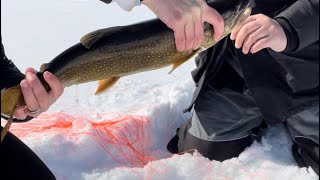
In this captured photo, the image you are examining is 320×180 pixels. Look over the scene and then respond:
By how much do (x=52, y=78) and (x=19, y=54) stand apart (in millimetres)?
2225

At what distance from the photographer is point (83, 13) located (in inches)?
179

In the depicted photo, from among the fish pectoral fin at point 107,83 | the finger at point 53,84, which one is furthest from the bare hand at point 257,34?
the finger at point 53,84

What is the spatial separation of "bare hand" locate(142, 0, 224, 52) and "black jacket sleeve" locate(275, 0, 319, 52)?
0.59 meters

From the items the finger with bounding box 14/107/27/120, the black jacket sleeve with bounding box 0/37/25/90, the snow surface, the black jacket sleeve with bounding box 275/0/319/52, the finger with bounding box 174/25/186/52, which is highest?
the finger with bounding box 174/25/186/52

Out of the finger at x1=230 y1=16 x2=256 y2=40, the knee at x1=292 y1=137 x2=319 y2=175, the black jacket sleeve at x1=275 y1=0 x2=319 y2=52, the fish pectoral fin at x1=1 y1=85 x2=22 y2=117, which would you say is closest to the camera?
the fish pectoral fin at x1=1 y1=85 x2=22 y2=117

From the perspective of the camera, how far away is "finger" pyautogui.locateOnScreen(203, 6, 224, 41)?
1573 mm

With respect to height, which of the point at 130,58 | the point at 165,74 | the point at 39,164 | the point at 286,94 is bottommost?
A: the point at 165,74

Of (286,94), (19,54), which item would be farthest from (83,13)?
(286,94)

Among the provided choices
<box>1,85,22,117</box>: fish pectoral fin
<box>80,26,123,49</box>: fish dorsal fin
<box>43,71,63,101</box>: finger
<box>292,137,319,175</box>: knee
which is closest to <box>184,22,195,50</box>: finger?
<box>80,26,123,49</box>: fish dorsal fin

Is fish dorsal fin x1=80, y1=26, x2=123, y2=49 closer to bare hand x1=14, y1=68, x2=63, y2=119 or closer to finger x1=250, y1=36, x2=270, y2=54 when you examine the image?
bare hand x1=14, y1=68, x2=63, y2=119

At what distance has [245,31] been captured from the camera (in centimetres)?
187

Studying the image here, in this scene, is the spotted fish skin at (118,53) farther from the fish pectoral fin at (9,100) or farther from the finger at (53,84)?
the fish pectoral fin at (9,100)

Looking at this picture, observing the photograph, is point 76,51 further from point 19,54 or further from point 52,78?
point 19,54

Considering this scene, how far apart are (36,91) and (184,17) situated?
59 cm
